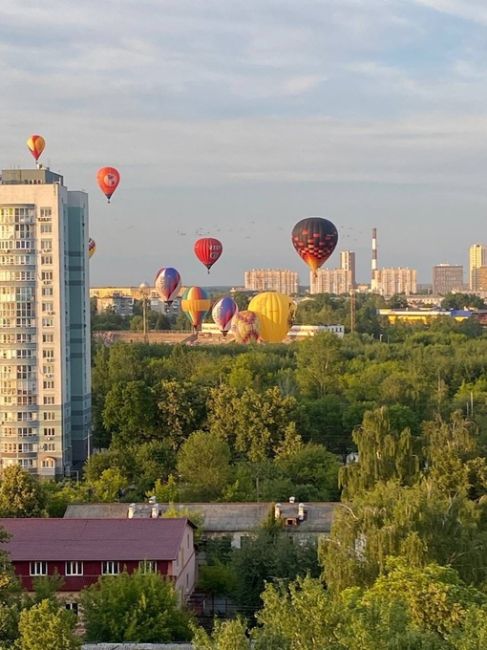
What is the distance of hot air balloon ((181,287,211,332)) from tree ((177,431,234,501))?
164ft

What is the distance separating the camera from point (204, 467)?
33062 millimetres

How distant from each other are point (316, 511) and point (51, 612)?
12930 mm

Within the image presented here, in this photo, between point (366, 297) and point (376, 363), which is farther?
point (366, 297)

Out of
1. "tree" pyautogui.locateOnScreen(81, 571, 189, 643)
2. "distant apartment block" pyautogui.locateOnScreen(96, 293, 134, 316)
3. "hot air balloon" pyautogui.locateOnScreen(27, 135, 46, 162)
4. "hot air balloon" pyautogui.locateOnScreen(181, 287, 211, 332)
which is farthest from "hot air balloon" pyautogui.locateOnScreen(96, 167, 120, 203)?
"distant apartment block" pyautogui.locateOnScreen(96, 293, 134, 316)

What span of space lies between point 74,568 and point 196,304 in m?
62.1

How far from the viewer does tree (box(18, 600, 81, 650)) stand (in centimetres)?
1470

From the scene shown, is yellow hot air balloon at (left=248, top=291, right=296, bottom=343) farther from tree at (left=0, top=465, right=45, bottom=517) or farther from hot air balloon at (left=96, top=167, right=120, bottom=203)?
tree at (left=0, top=465, right=45, bottom=517)

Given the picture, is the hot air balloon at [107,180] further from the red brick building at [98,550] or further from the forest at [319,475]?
the red brick building at [98,550]

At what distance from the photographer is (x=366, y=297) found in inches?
5787

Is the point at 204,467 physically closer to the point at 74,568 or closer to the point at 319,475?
the point at 319,475

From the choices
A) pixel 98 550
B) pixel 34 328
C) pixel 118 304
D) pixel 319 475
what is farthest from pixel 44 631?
pixel 118 304

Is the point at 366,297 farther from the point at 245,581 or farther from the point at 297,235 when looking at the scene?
the point at 245,581

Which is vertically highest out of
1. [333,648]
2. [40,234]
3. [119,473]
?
[40,234]

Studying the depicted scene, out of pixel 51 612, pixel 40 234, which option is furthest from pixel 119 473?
pixel 51 612
